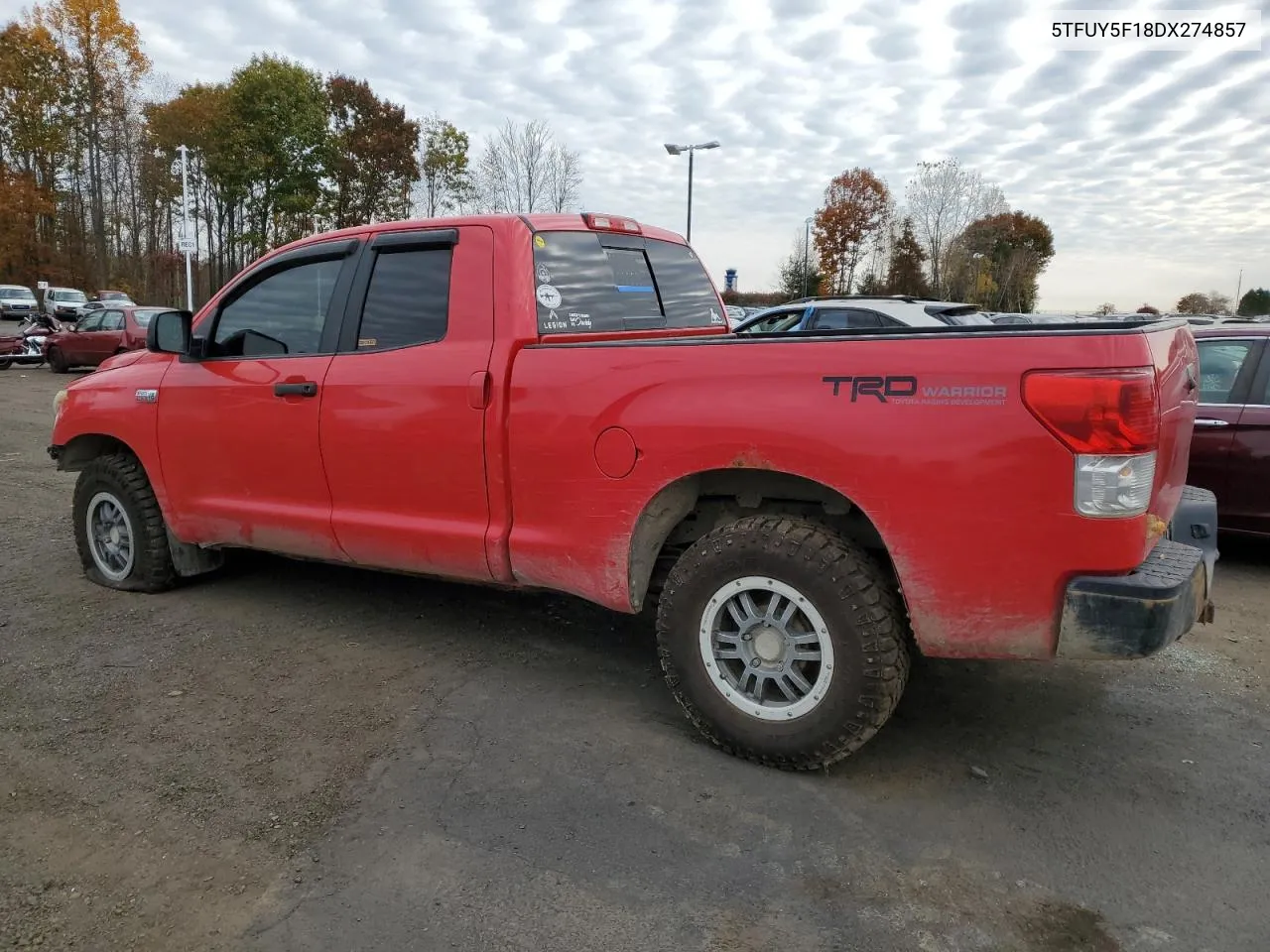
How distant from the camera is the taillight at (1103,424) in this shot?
2.48m

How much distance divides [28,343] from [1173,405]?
2572 centimetres

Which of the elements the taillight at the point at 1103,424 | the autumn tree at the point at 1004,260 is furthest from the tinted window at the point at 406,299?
the autumn tree at the point at 1004,260

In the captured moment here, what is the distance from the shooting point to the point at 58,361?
2056cm

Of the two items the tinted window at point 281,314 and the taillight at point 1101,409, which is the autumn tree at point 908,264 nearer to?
the tinted window at point 281,314

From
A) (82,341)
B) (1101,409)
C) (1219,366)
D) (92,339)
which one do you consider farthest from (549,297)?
(82,341)

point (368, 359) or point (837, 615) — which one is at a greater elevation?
point (368, 359)

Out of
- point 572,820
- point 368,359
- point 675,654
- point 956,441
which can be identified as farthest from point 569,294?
point 572,820

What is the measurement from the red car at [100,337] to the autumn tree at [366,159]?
13205mm

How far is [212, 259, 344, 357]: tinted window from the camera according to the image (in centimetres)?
429

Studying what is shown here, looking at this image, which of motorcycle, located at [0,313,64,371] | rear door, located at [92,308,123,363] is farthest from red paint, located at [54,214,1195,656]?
motorcycle, located at [0,313,64,371]

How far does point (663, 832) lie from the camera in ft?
9.11

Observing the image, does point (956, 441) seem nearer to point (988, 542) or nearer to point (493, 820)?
point (988, 542)

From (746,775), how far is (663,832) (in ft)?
1.50

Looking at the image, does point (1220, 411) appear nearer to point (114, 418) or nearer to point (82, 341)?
point (114, 418)
